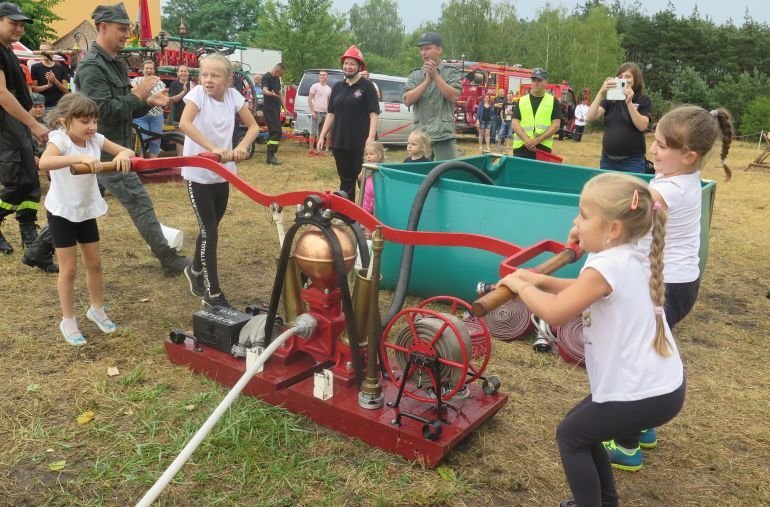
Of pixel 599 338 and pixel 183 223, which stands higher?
pixel 599 338

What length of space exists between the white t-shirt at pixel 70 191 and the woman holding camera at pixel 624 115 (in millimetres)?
3859

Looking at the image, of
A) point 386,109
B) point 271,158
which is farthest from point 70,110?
point 386,109

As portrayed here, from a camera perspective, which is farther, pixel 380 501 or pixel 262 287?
pixel 262 287

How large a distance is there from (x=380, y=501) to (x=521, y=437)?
877 millimetres

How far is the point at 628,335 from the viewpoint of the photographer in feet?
6.64

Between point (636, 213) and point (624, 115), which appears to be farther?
A: point (624, 115)

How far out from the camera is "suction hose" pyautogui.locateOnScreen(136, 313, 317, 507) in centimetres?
211

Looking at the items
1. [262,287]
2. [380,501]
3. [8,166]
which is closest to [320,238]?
[380,501]

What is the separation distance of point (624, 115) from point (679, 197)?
284 centimetres

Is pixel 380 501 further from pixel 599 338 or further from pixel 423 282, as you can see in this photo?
pixel 423 282

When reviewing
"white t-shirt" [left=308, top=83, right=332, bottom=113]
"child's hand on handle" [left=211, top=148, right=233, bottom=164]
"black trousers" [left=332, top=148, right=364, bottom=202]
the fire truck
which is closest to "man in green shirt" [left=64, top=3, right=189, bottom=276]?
"child's hand on handle" [left=211, top=148, right=233, bottom=164]

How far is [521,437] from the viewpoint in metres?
3.11

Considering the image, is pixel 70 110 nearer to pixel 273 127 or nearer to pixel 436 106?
pixel 436 106

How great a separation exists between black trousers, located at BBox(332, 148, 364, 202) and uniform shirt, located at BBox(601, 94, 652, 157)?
2402 millimetres
